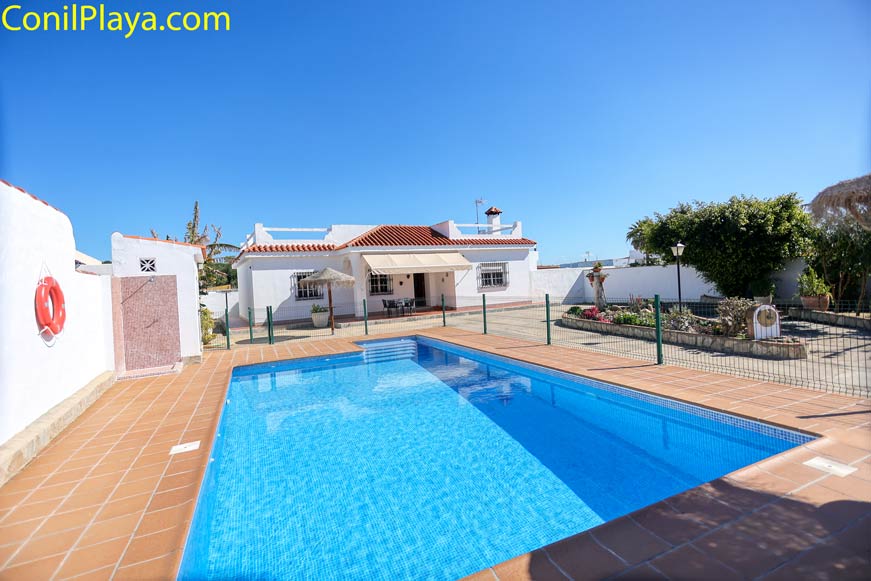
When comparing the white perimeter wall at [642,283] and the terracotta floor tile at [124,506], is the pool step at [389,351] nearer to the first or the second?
the terracotta floor tile at [124,506]

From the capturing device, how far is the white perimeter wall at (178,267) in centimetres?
1220

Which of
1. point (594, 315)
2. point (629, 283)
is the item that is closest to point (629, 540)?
point (594, 315)

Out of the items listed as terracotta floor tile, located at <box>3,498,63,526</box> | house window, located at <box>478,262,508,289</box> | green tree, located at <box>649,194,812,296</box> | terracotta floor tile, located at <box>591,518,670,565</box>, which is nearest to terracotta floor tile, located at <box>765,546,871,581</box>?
terracotta floor tile, located at <box>591,518,670,565</box>

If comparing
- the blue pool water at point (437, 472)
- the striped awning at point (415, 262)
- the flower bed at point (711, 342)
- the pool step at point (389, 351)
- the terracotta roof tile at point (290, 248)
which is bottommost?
the blue pool water at point (437, 472)

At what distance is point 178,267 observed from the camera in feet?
42.6

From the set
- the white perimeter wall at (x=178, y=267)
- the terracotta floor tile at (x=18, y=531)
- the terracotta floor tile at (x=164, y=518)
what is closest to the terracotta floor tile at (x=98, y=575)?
the terracotta floor tile at (x=164, y=518)

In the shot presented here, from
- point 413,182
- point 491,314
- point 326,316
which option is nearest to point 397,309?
point 326,316

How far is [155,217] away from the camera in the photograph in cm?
2858

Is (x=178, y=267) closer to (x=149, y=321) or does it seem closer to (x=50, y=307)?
(x=149, y=321)

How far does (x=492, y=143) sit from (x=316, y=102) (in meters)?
9.88

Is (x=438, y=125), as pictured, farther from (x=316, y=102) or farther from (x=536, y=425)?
(x=536, y=425)

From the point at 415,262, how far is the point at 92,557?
841 inches

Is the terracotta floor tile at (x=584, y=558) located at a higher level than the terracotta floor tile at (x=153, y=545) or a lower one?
higher

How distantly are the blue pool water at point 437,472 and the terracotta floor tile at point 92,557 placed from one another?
578 millimetres
